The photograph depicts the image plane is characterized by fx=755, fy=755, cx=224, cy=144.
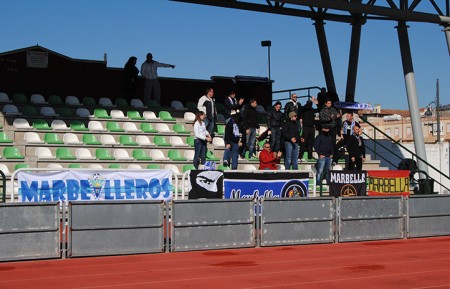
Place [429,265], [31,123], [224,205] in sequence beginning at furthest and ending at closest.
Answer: [31,123]
[224,205]
[429,265]

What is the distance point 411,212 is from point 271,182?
3197 mm

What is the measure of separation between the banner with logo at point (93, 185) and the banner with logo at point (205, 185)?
47cm

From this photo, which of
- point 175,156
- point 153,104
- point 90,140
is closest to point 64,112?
point 90,140

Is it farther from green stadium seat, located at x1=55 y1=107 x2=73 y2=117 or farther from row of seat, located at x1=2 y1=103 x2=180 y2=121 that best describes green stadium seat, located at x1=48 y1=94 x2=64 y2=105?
green stadium seat, located at x1=55 y1=107 x2=73 y2=117

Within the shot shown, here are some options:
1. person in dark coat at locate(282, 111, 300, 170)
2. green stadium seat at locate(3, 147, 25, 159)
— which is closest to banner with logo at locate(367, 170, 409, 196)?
person in dark coat at locate(282, 111, 300, 170)

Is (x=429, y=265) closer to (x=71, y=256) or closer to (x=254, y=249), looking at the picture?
(x=254, y=249)

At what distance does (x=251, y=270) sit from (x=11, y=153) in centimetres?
1002

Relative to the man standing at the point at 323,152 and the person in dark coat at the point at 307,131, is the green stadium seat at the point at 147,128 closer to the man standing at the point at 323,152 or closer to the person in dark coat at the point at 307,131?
the person in dark coat at the point at 307,131

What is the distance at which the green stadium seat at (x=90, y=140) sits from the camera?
21498 millimetres

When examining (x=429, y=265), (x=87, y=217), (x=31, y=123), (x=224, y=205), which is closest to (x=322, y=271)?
(x=429, y=265)

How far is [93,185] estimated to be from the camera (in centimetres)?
1501

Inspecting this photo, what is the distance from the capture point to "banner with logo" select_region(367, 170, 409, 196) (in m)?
18.8

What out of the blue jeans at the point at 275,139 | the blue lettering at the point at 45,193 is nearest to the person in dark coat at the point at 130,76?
the blue jeans at the point at 275,139

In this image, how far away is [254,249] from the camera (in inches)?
577
